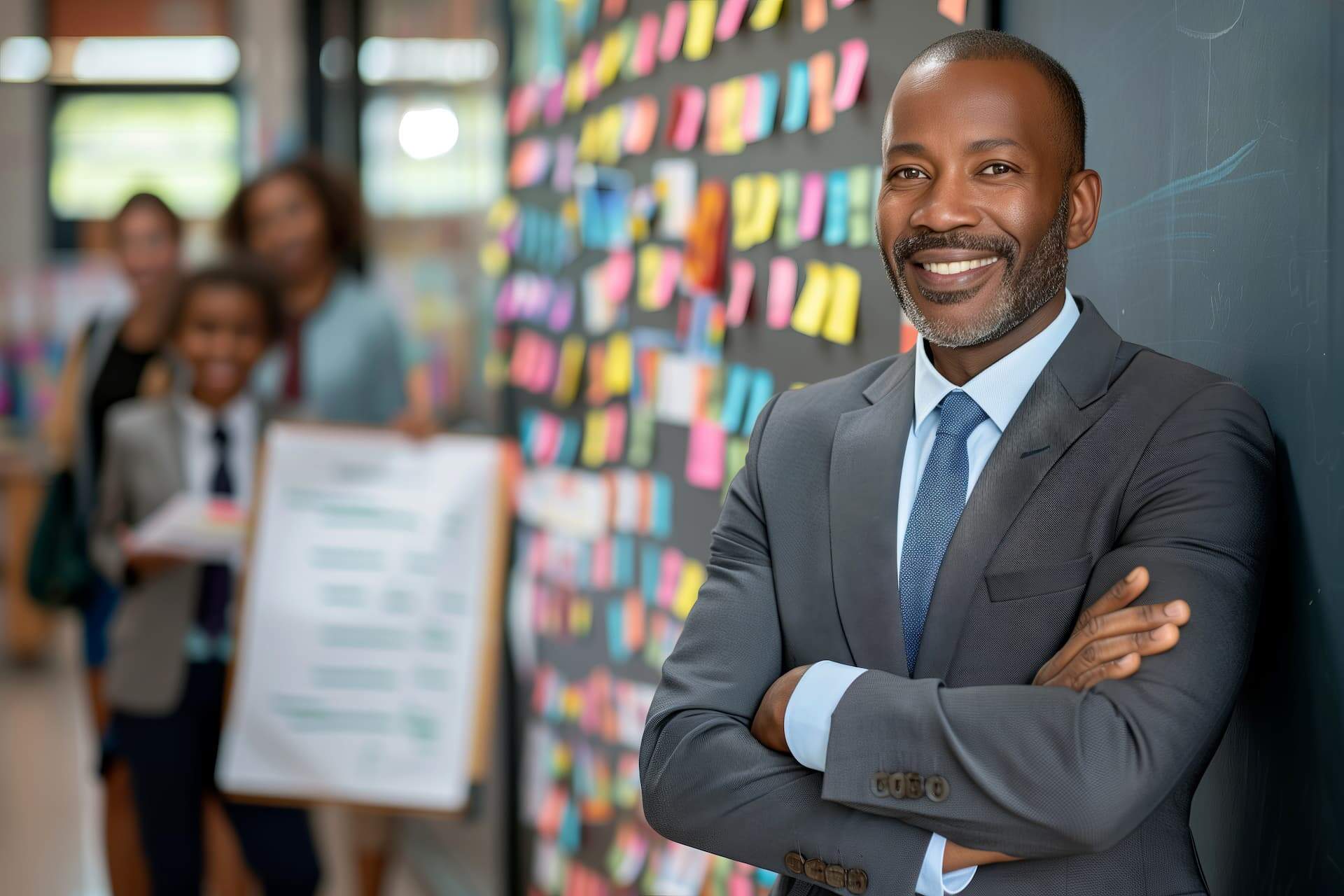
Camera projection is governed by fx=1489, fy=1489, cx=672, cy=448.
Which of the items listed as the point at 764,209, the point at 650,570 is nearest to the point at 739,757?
the point at 764,209

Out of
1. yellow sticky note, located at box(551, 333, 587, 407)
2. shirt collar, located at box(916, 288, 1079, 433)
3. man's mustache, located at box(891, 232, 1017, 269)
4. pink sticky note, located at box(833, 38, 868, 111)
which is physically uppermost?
pink sticky note, located at box(833, 38, 868, 111)

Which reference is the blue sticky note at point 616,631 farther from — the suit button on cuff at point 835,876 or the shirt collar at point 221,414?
the suit button on cuff at point 835,876

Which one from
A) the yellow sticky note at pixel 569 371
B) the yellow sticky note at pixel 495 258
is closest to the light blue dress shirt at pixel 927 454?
the yellow sticky note at pixel 569 371

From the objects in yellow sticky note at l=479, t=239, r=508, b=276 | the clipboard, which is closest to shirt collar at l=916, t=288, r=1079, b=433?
the clipboard

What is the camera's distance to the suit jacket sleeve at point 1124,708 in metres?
1.25

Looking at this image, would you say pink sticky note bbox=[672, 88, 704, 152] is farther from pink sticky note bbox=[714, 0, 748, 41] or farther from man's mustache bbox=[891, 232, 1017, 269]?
man's mustache bbox=[891, 232, 1017, 269]

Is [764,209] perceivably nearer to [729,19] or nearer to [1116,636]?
[729,19]

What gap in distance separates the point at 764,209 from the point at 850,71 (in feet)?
1.10

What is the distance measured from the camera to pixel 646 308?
9.80ft

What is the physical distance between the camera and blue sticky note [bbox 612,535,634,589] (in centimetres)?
311

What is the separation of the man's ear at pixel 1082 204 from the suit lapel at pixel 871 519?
0.73 ft

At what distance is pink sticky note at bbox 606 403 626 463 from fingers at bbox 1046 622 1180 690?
1.90 m

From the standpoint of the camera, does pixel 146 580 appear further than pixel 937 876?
Yes

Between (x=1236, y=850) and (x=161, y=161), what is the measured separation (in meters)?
8.09
